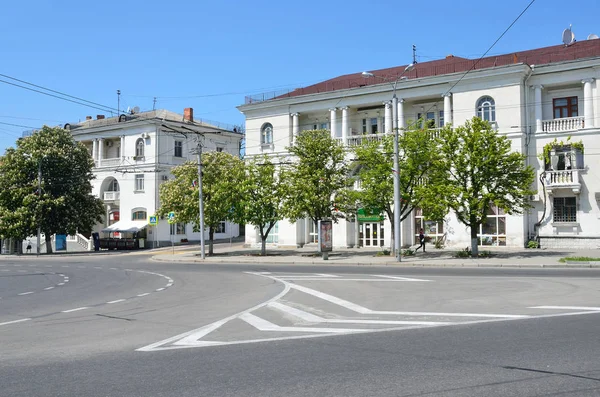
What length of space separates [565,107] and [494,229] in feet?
30.3

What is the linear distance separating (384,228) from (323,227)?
10.6m

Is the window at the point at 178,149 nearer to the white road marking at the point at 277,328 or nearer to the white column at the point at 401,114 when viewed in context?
the white column at the point at 401,114

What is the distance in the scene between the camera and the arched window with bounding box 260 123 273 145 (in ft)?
151

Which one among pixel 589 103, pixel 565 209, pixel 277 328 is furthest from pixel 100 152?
pixel 277 328

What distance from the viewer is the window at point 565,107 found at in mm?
35406

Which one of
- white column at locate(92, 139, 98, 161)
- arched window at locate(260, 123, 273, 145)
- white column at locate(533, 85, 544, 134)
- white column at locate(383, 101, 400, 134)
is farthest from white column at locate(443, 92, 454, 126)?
white column at locate(92, 139, 98, 161)

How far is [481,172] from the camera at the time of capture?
29.2 metres

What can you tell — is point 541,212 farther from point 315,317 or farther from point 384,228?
point 315,317

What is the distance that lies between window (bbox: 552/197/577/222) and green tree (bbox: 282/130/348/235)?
13932 mm

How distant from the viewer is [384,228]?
135 feet

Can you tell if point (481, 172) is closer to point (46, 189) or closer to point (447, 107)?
point (447, 107)

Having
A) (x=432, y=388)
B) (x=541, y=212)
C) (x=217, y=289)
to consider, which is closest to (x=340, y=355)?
(x=432, y=388)

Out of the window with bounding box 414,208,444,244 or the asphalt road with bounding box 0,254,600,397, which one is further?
the window with bounding box 414,208,444,244

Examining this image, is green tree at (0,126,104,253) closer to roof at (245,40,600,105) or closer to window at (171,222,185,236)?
window at (171,222,185,236)
